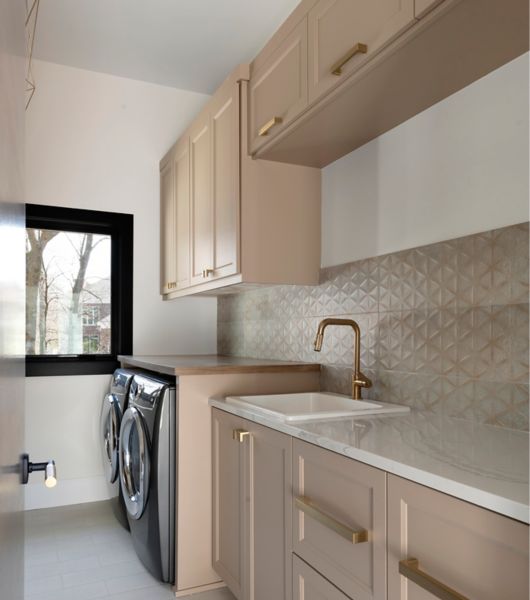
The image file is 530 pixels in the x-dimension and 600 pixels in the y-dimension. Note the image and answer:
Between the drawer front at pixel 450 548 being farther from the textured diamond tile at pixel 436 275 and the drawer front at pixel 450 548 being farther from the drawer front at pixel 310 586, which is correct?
the textured diamond tile at pixel 436 275

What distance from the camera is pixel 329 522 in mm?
1265

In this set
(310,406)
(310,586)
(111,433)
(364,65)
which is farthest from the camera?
(111,433)

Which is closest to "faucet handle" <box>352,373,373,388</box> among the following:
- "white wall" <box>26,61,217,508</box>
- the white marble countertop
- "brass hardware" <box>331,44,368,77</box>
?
the white marble countertop

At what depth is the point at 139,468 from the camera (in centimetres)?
233

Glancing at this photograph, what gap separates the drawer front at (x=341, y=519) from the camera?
3.67 feet

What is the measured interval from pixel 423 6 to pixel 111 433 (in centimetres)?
255

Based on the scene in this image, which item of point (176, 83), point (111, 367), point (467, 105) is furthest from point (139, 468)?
→ point (176, 83)

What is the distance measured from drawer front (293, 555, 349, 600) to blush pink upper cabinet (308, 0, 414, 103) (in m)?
1.45

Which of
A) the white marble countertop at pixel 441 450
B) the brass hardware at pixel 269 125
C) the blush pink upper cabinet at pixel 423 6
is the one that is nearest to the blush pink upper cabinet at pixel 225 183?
the brass hardware at pixel 269 125

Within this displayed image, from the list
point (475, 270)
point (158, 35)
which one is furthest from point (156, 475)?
point (158, 35)

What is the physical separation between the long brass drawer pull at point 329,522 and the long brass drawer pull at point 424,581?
136 mm

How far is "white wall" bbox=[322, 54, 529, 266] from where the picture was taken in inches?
58.6

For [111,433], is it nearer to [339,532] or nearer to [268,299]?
[268,299]

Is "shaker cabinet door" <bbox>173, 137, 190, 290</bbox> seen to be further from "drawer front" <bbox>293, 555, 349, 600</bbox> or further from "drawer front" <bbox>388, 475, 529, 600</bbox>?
"drawer front" <bbox>388, 475, 529, 600</bbox>
